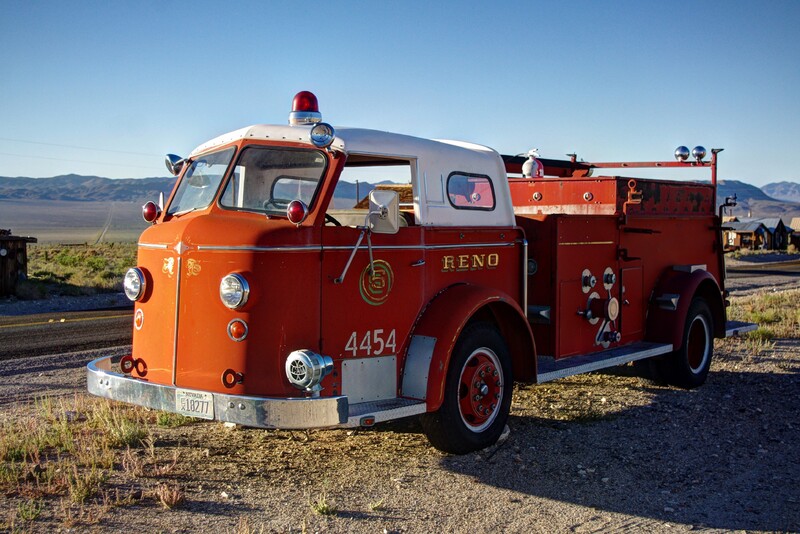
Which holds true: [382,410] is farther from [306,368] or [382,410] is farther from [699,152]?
[699,152]

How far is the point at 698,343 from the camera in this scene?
9.47 meters

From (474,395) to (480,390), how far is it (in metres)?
0.08

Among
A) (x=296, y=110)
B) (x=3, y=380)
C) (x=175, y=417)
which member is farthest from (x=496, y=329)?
(x=3, y=380)

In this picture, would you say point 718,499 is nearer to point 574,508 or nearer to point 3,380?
point 574,508

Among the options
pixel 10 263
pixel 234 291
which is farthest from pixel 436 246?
pixel 10 263

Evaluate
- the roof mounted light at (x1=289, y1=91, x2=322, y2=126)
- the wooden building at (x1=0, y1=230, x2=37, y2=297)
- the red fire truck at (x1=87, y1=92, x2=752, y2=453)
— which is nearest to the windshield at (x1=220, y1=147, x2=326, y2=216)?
the red fire truck at (x1=87, y1=92, x2=752, y2=453)

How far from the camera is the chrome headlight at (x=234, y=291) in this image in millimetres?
5445

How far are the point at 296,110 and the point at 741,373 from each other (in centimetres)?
645

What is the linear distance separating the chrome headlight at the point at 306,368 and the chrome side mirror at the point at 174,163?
237cm

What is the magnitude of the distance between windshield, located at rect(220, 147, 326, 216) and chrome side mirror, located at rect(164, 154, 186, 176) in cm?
96

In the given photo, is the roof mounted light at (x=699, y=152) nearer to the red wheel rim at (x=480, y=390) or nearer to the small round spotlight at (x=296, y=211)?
the red wheel rim at (x=480, y=390)

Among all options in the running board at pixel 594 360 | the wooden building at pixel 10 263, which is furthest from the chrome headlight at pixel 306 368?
the wooden building at pixel 10 263

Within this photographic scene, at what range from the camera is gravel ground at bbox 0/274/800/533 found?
5.25m

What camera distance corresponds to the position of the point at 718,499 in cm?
574
